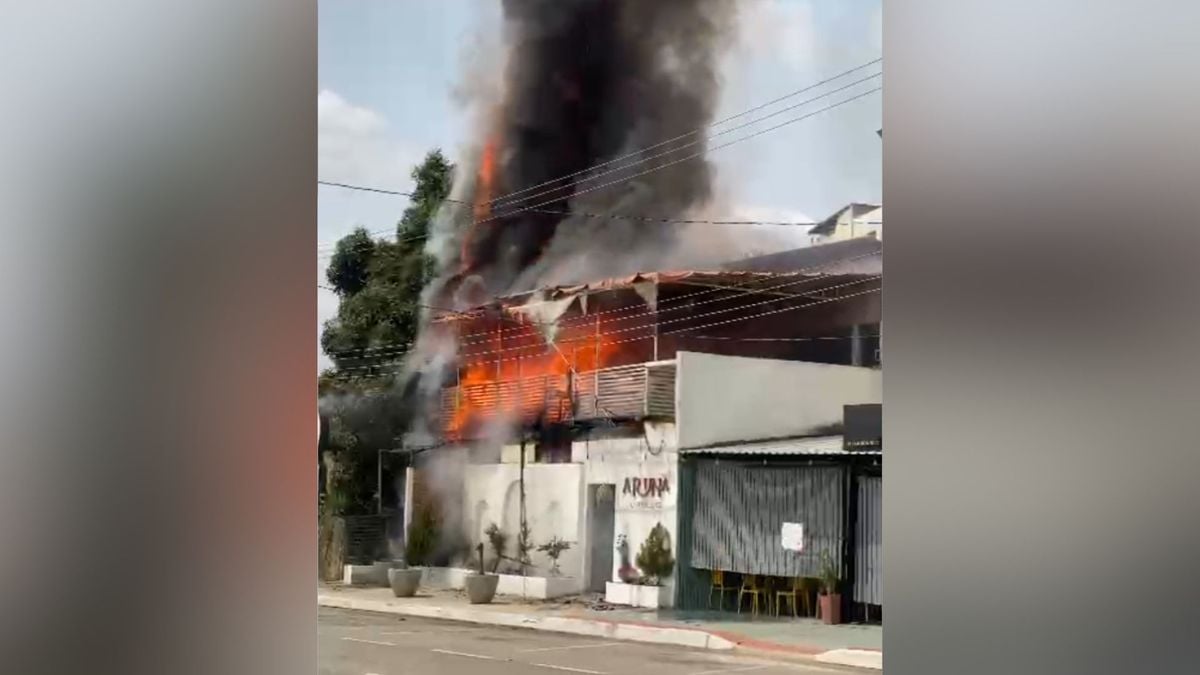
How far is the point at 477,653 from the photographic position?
3203 mm

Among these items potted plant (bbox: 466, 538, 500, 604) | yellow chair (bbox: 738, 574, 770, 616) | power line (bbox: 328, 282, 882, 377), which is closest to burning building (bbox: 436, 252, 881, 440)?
power line (bbox: 328, 282, 882, 377)

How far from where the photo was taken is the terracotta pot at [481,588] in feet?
10.6

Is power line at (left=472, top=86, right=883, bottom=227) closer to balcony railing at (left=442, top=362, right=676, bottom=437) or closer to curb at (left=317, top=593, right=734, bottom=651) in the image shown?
balcony railing at (left=442, top=362, right=676, bottom=437)

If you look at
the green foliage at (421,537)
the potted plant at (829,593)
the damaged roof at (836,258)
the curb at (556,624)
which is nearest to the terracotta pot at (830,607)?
the potted plant at (829,593)

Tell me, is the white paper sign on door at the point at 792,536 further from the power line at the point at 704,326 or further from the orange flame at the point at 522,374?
the orange flame at the point at 522,374

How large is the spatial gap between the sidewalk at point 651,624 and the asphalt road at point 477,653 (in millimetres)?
24

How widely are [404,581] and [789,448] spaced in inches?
47.4

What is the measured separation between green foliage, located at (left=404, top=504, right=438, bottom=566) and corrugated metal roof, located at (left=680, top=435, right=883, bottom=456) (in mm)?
784

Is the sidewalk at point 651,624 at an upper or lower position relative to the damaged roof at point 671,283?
lower

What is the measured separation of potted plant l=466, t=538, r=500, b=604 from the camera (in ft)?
10.6

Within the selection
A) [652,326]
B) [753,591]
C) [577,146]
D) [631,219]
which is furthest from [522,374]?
[753,591]
